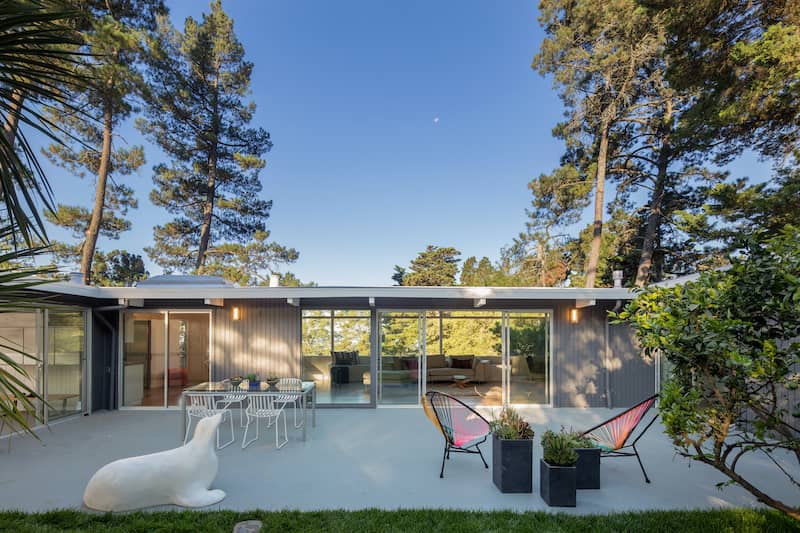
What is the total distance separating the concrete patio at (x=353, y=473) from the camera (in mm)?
4016

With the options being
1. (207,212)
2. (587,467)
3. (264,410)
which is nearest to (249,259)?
(207,212)

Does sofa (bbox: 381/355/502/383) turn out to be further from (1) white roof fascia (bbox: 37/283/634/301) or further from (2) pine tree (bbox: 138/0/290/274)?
(2) pine tree (bbox: 138/0/290/274)

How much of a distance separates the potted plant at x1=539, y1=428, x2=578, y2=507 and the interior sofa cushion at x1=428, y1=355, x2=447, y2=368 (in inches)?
180

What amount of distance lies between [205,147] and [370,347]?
37.6 feet

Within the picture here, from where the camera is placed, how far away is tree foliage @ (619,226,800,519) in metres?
2.71

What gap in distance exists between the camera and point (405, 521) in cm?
357

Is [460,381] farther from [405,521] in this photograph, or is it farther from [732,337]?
[732,337]

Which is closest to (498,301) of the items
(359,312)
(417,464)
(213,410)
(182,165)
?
(359,312)

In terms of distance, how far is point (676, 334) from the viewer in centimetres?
298

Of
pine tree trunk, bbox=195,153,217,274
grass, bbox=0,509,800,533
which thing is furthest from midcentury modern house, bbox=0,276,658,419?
pine tree trunk, bbox=195,153,217,274

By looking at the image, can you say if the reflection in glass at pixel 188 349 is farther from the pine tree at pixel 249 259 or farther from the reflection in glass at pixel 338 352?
the pine tree at pixel 249 259

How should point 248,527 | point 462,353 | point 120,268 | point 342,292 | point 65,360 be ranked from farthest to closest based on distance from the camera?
1. point 120,268
2. point 462,353
3. point 342,292
4. point 65,360
5. point 248,527

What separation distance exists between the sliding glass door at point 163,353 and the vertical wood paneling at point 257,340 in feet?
0.95

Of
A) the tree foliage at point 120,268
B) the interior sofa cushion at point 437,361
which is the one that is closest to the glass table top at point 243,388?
the interior sofa cushion at point 437,361
